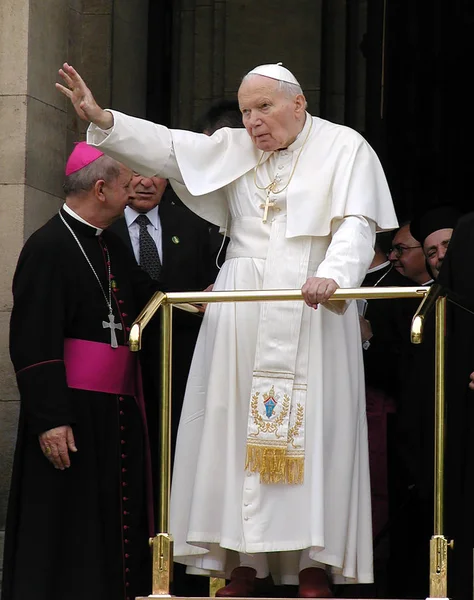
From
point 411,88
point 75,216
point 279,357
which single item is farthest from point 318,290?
point 411,88

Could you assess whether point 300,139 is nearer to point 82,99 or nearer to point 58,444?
point 82,99

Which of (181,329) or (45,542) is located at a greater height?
(181,329)

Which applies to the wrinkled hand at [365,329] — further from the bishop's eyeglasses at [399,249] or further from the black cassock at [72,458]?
the black cassock at [72,458]

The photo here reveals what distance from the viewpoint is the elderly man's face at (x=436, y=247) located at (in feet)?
26.0

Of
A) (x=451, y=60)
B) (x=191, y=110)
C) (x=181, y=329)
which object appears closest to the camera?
(x=181, y=329)

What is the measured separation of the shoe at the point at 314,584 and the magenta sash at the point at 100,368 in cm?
83

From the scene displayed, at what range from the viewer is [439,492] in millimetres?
6355

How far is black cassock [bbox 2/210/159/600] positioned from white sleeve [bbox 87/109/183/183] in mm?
451

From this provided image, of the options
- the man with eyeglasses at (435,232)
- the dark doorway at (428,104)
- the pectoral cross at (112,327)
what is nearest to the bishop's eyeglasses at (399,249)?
the man with eyeglasses at (435,232)

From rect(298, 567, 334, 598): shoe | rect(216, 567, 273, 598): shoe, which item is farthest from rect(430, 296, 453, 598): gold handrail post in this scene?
rect(216, 567, 273, 598): shoe

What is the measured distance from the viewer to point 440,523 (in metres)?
6.35

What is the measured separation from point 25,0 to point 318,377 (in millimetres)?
2661

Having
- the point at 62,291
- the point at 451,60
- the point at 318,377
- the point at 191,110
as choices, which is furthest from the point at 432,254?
the point at 451,60

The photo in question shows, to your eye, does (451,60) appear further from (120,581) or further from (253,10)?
(120,581)
